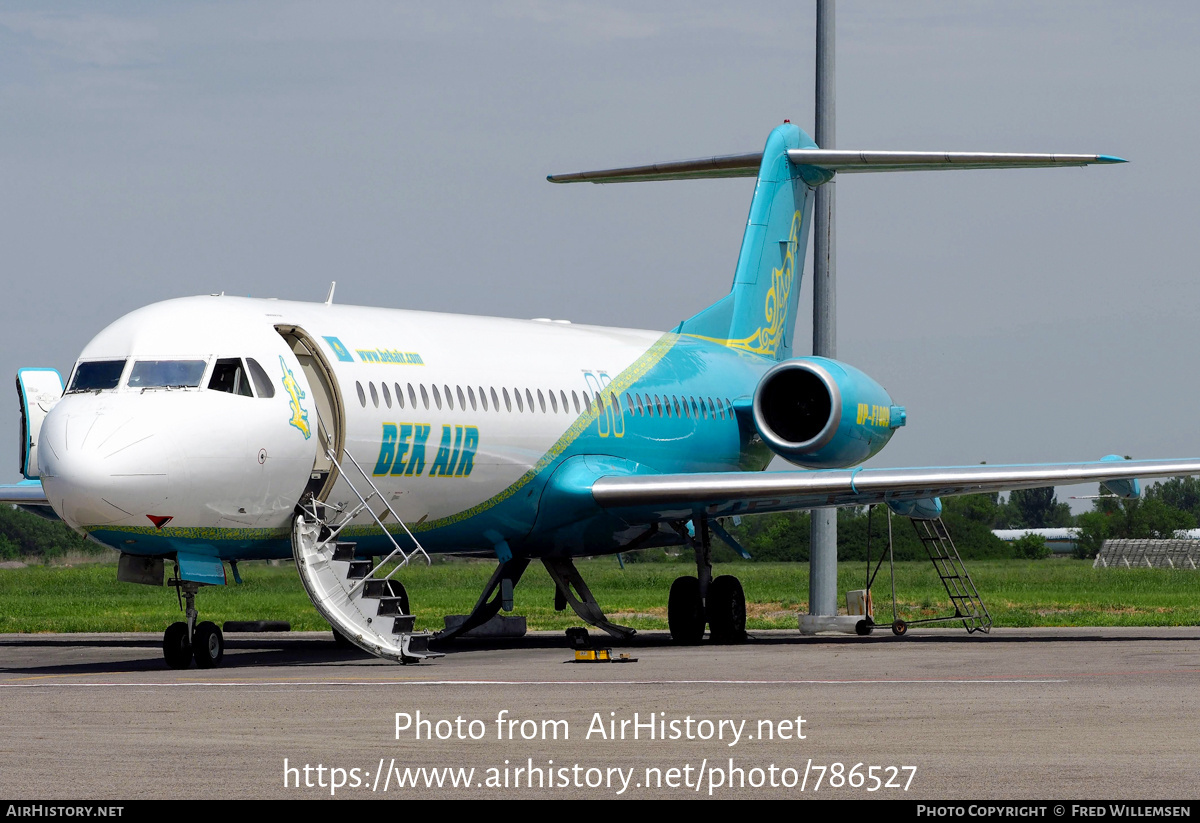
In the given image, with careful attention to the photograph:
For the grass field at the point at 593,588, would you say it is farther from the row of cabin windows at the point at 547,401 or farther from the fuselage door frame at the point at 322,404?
the fuselage door frame at the point at 322,404

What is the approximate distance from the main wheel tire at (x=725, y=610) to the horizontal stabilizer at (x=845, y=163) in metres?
7.71

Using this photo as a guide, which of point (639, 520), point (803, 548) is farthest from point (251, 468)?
point (803, 548)

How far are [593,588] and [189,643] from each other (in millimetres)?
36019

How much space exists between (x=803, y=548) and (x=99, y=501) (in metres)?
72.4

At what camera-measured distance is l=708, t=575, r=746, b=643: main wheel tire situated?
26719 millimetres

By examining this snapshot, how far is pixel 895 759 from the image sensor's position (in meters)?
10.6

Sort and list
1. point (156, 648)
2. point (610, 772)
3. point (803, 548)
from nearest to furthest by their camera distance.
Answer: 1. point (610, 772)
2. point (156, 648)
3. point (803, 548)

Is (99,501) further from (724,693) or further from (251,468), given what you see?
(724,693)

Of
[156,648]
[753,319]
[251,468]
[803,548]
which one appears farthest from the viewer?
[803,548]

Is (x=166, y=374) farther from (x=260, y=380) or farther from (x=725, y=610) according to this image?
(x=725, y=610)

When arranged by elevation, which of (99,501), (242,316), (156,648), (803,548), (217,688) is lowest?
(803,548)

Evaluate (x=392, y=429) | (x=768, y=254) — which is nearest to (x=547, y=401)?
(x=392, y=429)

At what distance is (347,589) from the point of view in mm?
19797
